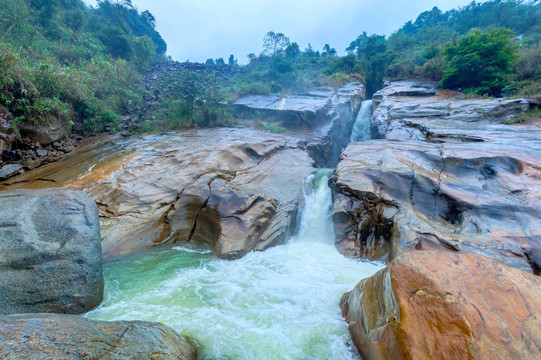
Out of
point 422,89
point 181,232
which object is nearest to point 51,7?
point 181,232

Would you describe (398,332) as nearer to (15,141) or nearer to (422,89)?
(15,141)

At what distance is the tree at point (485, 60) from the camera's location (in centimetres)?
1111

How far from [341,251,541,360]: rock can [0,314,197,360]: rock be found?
2.15 meters

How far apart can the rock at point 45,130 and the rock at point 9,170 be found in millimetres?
1471

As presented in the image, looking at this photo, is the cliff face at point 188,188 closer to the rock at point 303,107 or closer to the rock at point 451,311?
the rock at point 451,311

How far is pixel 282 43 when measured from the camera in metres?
25.5

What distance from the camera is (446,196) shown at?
16.3 feet

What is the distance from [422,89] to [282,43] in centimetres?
1671

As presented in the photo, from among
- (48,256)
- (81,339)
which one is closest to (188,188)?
(48,256)

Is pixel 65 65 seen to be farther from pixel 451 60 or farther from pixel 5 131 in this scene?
pixel 451 60

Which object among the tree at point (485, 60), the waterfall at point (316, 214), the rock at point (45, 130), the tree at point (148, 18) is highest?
the tree at point (148, 18)

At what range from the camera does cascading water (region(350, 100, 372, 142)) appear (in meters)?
13.7

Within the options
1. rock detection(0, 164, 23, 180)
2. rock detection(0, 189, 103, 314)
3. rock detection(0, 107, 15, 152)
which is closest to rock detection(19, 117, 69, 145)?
rock detection(0, 107, 15, 152)

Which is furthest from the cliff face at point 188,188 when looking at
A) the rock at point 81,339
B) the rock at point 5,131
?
the rock at point 81,339
